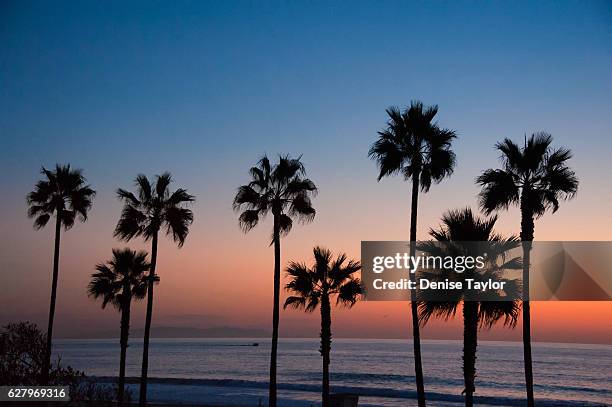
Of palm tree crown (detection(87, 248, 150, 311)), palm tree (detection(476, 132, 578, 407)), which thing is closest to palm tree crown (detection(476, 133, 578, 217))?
palm tree (detection(476, 132, 578, 407))

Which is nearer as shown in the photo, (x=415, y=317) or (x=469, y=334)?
(x=469, y=334)

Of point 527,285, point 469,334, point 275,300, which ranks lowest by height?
point 469,334

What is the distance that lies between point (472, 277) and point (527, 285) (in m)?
2.83

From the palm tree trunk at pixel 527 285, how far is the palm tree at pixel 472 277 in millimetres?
945

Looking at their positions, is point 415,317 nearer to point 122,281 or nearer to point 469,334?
point 469,334

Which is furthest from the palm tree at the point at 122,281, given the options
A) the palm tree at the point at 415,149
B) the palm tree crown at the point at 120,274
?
the palm tree at the point at 415,149

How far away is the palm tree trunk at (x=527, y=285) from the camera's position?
931 inches

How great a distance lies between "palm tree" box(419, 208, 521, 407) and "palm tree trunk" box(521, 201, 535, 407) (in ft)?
3.10

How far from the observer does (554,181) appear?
976 inches

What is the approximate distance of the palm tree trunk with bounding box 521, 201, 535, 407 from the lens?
2366cm

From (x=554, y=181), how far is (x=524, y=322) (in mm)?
5441

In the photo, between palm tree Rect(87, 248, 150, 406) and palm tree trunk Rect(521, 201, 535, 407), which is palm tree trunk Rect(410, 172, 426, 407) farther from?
palm tree Rect(87, 248, 150, 406)

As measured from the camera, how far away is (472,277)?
22297 mm

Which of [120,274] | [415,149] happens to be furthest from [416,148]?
[120,274]
